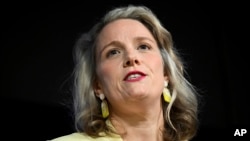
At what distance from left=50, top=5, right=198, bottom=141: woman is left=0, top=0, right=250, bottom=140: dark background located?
33 centimetres

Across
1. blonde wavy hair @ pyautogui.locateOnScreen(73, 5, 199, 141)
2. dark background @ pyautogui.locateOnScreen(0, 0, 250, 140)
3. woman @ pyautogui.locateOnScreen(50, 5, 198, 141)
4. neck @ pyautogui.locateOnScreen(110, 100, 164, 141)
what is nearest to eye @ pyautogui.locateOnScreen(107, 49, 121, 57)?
woman @ pyautogui.locateOnScreen(50, 5, 198, 141)

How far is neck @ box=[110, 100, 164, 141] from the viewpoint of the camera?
1.59m

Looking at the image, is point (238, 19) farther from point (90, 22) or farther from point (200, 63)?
point (90, 22)

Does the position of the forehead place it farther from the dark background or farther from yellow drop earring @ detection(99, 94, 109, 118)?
the dark background

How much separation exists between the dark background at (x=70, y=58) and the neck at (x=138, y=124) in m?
0.51

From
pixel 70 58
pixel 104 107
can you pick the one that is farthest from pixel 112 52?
pixel 70 58

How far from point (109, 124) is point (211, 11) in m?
1.05

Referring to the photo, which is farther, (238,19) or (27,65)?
(238,19)

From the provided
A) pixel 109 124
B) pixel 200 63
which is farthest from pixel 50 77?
pixel 200 63

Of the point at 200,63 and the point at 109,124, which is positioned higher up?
the point at 200,63

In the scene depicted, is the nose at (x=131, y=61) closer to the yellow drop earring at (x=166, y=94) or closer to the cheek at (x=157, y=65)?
the cheek at (x=157, y=65)

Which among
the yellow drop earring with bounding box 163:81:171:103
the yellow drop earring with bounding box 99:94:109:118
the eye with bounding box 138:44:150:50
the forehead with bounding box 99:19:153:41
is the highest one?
the forehead with bounding box 99:19:153:41

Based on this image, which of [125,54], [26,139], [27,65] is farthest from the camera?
[27,65]

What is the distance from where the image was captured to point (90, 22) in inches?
87.1
